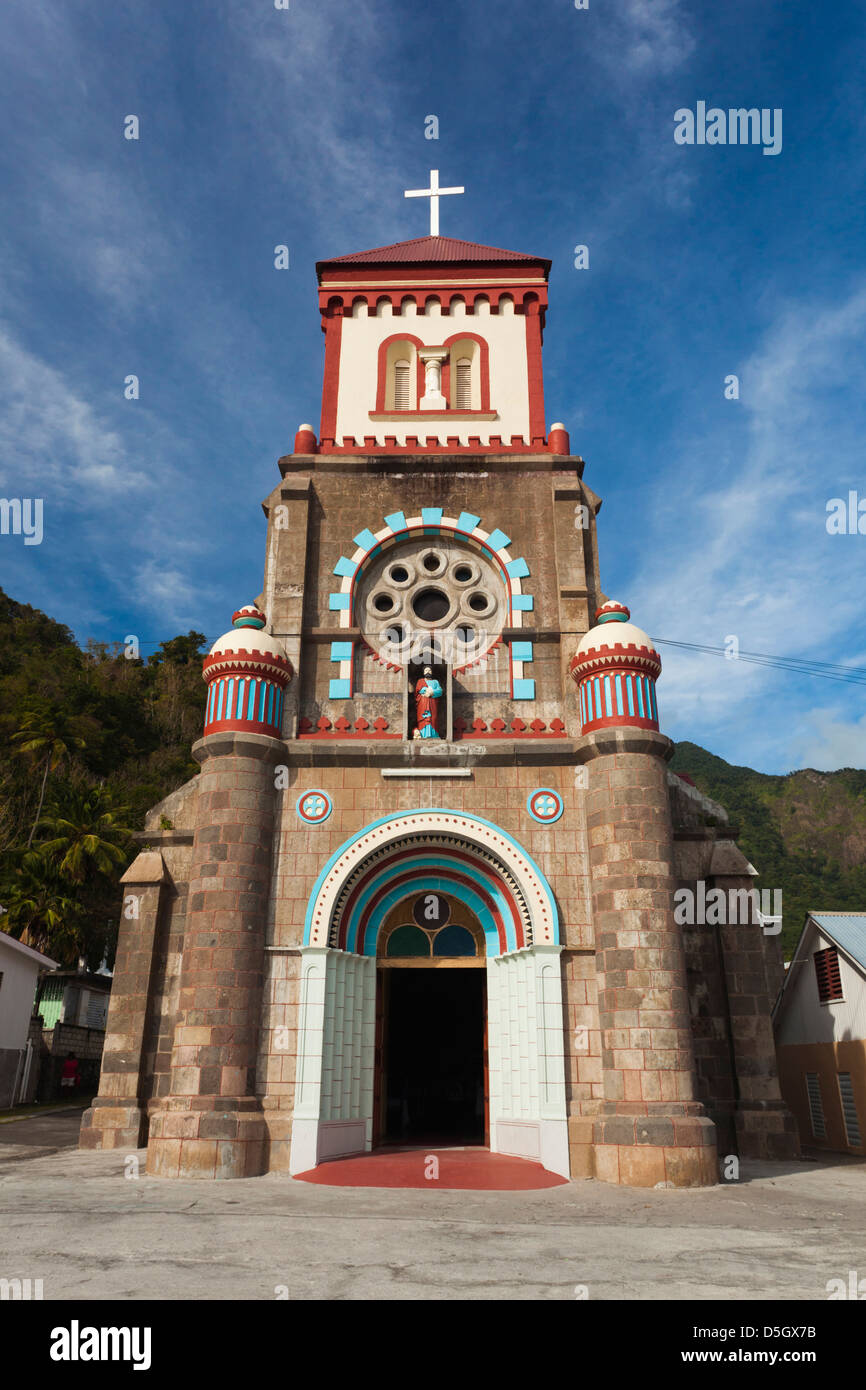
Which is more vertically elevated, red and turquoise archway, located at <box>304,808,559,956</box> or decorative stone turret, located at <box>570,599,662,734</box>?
decorative stone turret, located at <box>570,599,662,734</box>

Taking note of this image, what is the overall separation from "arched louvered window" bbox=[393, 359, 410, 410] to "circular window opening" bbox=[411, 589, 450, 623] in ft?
16.5

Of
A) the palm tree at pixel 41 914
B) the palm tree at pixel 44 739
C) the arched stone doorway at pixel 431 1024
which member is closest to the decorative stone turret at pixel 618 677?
the arched stone doorway at pixel 431 1024

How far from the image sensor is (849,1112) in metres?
19.0

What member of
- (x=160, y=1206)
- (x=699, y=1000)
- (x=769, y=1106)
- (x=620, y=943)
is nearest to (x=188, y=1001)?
(x=160, y=1206)

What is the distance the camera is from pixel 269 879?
49.4 ft

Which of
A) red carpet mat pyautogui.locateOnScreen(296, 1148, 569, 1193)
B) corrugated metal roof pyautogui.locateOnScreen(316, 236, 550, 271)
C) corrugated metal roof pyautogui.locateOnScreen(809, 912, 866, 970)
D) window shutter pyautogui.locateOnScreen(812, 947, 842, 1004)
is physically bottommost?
red carpet mat pyautogui.locateOnScreen(296, 1148, 569, 1193)

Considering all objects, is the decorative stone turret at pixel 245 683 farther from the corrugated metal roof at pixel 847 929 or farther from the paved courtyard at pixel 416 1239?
the corrugated metal roof at pixel 847 929

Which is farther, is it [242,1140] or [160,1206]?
[242,1140]

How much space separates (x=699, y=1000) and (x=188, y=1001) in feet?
28.3

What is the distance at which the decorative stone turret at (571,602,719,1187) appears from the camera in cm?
1288

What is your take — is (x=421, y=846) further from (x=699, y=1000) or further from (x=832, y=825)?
(x=832, y=825)

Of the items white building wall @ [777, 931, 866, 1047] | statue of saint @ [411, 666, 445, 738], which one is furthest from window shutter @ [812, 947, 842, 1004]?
statue of saint @ [411, 666, 445, 738]

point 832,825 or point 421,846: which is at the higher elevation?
point 832,825

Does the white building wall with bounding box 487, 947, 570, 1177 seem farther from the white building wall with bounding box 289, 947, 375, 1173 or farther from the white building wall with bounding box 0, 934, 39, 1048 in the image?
the white building wall with bounding box 0, 934, 39, 1048
